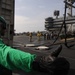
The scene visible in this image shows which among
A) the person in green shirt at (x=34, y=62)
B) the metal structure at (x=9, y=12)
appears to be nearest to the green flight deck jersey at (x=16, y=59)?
the person in green shirt at (x=34, y=62)

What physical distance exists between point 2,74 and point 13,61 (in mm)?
583

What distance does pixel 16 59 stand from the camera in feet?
4.32

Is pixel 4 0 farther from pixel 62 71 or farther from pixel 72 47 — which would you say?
pixel 72 47

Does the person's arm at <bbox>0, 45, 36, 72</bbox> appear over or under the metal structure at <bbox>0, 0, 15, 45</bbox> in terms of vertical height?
under

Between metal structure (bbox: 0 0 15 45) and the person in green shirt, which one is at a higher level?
metal structure (bbox: 0 0 15 45)

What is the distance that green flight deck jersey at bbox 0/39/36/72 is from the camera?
1302mm

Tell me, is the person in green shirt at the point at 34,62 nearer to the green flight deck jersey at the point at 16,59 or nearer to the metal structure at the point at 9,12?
the green flight deck jersey at the point at 16,59

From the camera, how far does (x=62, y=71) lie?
1.27 meters

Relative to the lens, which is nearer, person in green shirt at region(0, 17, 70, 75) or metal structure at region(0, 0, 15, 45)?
person in green shirt at region(0, 17, 70, 75)

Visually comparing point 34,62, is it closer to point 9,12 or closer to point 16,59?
point 16,59

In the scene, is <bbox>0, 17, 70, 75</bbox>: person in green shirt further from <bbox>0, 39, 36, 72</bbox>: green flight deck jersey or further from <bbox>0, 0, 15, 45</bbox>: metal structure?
<bbox>0, 0, 15, 45</bbox>: metal structure

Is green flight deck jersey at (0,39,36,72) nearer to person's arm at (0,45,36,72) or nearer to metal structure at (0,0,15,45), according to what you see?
person's arm at (0,45,36,72)

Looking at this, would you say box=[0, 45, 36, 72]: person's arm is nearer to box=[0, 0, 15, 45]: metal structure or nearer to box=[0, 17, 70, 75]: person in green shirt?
box=[0, 17, 70, 75]: person in green shirt

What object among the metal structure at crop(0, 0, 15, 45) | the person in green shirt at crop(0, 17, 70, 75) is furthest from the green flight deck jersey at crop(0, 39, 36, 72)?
the metal structure at crop(0, 0, 15, 45)
